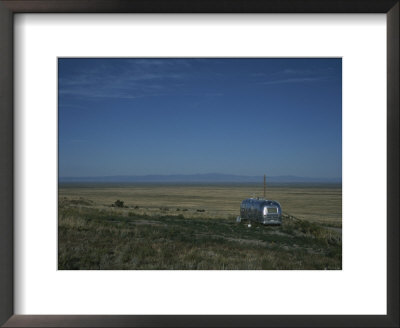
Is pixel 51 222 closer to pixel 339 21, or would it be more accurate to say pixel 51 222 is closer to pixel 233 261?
pixel 339 21

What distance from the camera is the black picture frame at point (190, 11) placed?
12.6 feet

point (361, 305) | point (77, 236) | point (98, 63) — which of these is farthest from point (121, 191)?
point (361, 305)

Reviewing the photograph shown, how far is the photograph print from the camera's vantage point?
299 inches

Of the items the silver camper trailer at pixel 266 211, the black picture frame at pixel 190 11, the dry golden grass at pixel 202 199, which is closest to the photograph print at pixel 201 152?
the silver camper trailer at pixel 266 211

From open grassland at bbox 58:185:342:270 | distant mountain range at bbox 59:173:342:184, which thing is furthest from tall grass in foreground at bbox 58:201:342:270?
distant mountain range at bbox 59:173:342:184

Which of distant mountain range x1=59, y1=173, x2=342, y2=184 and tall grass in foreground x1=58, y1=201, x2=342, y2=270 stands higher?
distant mountain range x1=59, y1=173, x2=342, y2=184

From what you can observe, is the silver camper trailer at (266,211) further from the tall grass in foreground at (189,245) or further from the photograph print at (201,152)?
the tall grass in foreground at (189,245)

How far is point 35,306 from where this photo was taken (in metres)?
4.11

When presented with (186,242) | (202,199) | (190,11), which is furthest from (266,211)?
(202,199)

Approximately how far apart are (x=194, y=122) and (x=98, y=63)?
3.11 meters

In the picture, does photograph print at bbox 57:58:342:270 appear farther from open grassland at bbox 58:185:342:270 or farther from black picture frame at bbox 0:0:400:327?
black picture frame at bbox 0:0:400:327

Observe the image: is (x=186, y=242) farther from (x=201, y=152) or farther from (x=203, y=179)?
(x=201, y=152)

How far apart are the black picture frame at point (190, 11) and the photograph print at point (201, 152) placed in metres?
2.00

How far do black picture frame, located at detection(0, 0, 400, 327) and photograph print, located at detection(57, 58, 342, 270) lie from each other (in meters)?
→ 2.00
